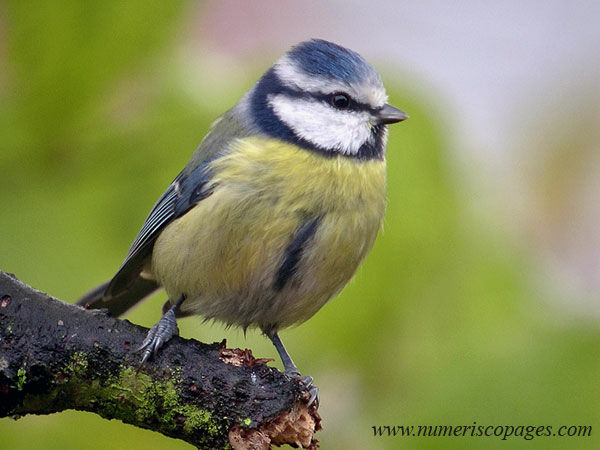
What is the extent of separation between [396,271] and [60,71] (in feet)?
1.74

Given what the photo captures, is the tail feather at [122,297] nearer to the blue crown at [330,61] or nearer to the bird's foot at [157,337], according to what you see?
the bird's foot at [157,337]

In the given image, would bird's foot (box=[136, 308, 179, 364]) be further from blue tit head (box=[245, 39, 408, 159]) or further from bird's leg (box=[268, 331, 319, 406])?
blue tit head (box=[245, 39, 408, 159])

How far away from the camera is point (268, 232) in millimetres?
1269

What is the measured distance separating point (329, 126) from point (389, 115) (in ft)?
0.37

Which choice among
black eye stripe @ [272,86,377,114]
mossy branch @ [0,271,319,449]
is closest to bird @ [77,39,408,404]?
black eye stripe @ [272,86,377,114]

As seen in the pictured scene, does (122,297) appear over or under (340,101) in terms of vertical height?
under

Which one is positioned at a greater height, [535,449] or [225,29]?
[225,29]

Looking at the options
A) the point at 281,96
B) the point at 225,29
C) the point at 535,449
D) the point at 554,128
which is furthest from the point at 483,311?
the point at 225,29

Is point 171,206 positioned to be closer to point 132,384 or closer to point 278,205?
point 278,205

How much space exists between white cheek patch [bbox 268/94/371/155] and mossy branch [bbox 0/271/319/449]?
0.50 metres

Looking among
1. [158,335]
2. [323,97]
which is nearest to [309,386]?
[158,335]

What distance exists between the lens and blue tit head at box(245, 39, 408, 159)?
138 centimetres

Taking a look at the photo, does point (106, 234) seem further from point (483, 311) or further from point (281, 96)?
point (483, 311)

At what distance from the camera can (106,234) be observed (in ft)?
3.96
